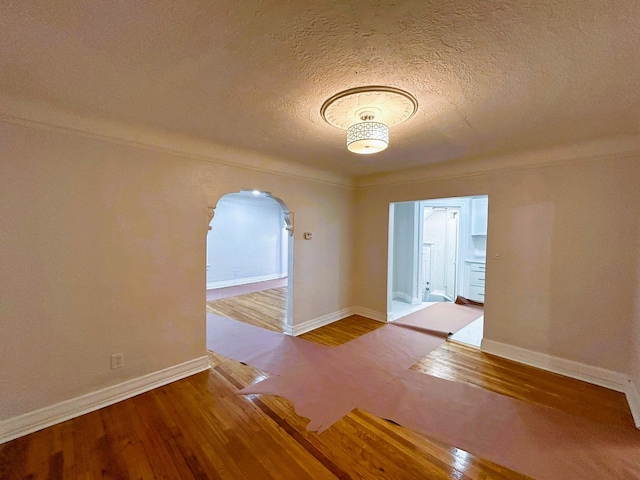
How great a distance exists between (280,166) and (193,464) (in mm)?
2939

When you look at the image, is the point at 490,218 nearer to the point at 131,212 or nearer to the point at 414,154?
the point at 414,154

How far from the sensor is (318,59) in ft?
4.43

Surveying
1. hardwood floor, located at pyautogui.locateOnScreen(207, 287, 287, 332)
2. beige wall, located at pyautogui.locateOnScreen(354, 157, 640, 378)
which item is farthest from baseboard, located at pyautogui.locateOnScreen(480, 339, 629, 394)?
hardwood floor, located at pyautogui.locateOnScreen(207, 287, 287, 332)

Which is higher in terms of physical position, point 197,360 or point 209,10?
point 209,10

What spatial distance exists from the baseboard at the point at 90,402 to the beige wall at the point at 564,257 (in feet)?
11.5

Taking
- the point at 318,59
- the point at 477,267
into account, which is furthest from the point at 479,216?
the point at 318,59

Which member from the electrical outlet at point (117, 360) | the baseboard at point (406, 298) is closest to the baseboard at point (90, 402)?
the electrical outlet at point (117, 360)

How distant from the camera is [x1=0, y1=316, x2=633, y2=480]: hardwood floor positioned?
1563 mm

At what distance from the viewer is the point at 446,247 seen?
587 cm

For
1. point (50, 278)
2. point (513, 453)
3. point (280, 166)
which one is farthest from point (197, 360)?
point (513, 453)

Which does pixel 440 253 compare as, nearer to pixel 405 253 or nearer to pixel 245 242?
pixel 405 253

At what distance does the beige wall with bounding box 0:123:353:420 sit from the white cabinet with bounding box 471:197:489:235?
192 inches

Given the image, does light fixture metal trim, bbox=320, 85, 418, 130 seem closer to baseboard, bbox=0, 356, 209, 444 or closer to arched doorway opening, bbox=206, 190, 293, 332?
baseboard, bbox=0, 356, 209, 444

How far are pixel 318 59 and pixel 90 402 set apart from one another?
299 centimetres
